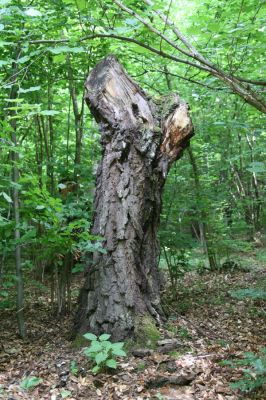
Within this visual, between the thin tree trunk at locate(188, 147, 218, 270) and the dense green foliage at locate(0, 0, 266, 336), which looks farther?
the thin tree trunk at locate(188, 147, 218, 270)

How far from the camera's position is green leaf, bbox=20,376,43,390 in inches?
128

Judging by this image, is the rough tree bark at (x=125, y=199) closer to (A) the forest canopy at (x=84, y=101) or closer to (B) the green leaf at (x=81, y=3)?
(A) the forest canopy at (x=84, y=101)

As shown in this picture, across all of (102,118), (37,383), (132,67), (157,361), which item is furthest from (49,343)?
(132,67)

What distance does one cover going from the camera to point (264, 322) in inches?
194

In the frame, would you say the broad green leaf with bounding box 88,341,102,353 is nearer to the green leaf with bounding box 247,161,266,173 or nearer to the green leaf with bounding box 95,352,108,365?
the green leaf with bounding box 95,352,108,365

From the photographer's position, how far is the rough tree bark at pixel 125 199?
4039 mm

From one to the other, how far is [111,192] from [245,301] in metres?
3.16

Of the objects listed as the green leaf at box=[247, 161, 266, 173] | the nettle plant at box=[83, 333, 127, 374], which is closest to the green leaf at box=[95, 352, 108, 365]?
the nettle plant at box=[83, 333, 127, 374]

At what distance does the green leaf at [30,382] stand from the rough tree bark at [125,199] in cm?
80

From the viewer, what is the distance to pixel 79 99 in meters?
10.6

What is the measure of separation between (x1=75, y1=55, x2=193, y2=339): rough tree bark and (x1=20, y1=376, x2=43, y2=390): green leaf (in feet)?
2.62

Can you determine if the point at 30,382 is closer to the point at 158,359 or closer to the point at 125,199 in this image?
the point at 158,359

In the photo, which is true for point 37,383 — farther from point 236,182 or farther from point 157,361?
point 236,182

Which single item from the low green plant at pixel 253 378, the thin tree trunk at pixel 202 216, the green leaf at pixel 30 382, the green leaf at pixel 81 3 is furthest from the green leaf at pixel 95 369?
the thin tree trunk at pixel 202 216
